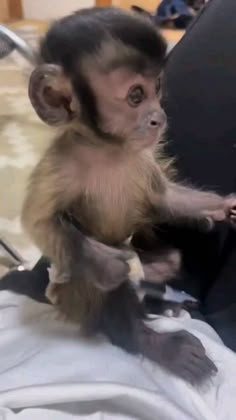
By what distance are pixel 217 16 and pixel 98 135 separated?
0.82 feet

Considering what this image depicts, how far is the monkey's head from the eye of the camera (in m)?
0.78

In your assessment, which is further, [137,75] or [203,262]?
[203,262]

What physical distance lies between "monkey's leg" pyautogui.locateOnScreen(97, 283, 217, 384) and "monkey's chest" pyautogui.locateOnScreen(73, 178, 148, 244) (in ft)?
0.25

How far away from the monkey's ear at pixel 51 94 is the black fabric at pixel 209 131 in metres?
0.19

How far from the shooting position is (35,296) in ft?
3.17

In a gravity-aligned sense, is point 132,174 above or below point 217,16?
below

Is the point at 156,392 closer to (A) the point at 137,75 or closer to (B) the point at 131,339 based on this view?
(B) the point at 131,339

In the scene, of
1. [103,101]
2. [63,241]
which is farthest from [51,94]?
[63,241]

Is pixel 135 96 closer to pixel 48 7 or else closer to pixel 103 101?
pixel 103 101

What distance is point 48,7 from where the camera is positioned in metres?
3.31

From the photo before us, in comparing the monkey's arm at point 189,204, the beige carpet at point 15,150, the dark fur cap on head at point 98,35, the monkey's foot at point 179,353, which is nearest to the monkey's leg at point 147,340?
the monkey's foot at point 179,353

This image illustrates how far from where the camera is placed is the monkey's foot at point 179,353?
82 centimetres

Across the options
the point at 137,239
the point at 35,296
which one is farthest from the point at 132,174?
the point at 35,296

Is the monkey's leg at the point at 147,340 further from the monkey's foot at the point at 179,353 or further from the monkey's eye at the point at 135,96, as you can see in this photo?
the monkey's eye at the point at 135,96
